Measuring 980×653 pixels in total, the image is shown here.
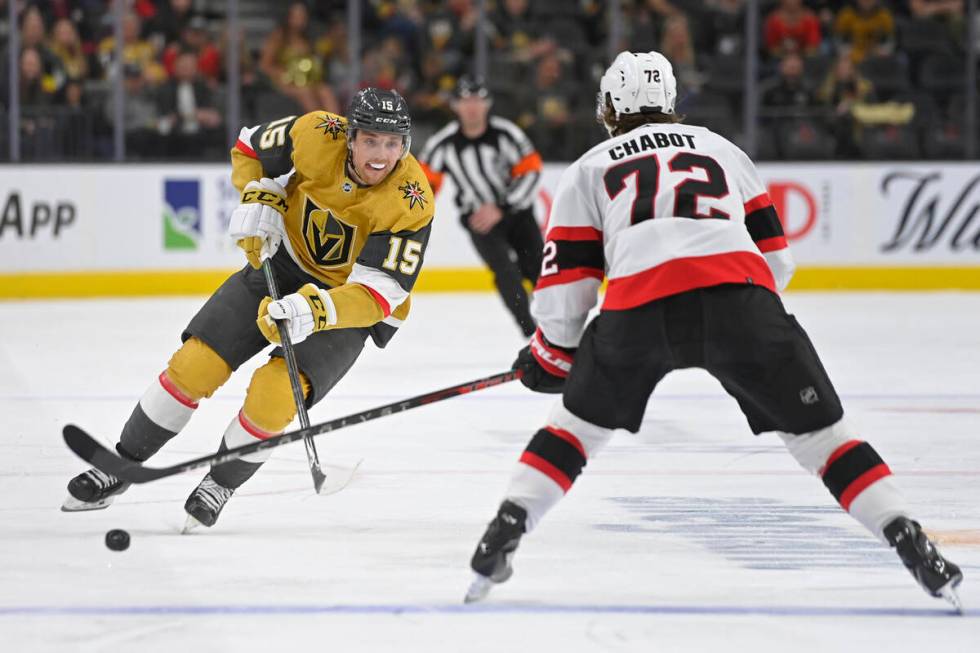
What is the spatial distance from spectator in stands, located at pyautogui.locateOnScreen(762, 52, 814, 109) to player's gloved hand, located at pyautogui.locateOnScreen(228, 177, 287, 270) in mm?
6372

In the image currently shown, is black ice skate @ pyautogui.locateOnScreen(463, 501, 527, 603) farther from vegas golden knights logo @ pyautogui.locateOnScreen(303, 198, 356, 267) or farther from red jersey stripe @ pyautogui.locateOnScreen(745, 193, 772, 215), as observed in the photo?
vegas golden knights logo @ pyautogui.locateOnScreen(303, 198, 356, 267)

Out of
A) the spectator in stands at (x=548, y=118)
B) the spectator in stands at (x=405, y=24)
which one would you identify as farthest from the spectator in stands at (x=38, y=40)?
the spectator in stands at (x=548, y=118)

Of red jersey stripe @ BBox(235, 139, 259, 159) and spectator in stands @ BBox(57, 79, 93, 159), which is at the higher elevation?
red jersey stripe @ BBox(235, 139, 259, 159)

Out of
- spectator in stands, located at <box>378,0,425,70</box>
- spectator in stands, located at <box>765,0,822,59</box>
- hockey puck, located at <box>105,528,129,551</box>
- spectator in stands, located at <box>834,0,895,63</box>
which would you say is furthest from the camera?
spectator in stands, located at <box>834,0,895,63</box>

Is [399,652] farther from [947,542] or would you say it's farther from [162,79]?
[162,79]

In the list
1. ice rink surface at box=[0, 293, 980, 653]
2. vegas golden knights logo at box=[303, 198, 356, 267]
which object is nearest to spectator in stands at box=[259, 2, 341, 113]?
ice rink surface at box=[0, 293, 980, 653]

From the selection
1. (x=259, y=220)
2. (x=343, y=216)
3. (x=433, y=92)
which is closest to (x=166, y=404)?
(x=259, y=220)

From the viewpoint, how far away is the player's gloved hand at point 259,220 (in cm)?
370

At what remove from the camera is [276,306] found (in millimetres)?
3438

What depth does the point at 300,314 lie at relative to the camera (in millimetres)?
3449

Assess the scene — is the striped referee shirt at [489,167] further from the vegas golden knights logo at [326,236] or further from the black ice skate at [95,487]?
the black ice skate at [95,487]

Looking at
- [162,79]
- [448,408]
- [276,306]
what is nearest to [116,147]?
[162,79]

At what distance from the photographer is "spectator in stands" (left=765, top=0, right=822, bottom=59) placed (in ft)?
32.1

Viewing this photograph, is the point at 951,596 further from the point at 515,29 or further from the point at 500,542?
the point at 515,29
